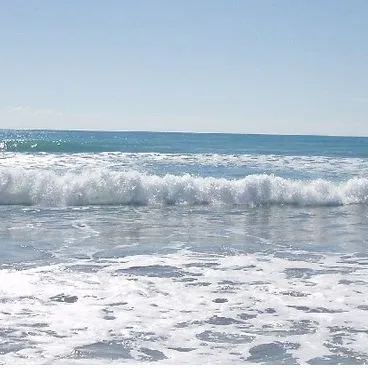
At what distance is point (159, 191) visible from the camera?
20953 mm

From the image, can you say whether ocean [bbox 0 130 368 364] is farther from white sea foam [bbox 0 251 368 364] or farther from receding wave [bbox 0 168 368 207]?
receding wave [bbox 0 168 368 207]

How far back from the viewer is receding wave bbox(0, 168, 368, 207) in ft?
67.0

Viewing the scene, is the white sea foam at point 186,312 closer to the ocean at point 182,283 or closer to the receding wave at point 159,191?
the ocean at point 182,283

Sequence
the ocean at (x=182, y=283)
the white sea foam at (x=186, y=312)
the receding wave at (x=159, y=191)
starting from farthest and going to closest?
1. the receding wave at (x=159, y=191)
2. the ocean at (x=182, y=283)
3. the white sea foam at (x=186, y=312)

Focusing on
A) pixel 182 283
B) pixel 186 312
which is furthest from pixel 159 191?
pixel 186 312

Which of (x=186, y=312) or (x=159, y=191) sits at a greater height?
(x=159, y=191)

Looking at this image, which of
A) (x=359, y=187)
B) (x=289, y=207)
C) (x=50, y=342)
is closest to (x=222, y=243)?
(x=50, y=342)

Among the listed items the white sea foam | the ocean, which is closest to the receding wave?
the ocean

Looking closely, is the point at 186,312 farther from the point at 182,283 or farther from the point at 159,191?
the point at 159,191

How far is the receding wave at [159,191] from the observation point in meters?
20.4

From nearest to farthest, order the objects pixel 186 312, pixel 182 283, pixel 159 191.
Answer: pixel 186 312 → pixel 182 283 → pixel 159 191

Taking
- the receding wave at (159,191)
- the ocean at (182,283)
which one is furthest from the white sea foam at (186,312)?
the receding wave at (159,191)

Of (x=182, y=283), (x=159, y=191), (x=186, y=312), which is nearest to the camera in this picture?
(x=186, y=312)

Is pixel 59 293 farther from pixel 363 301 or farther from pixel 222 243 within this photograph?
pixel 222 243
